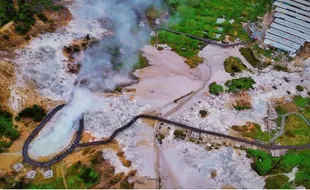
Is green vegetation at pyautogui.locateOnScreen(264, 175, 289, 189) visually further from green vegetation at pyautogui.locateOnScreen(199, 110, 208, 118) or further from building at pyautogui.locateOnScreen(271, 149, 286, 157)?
green vegetation at pyautogui.locateOnScreen(199, 110, 208, 118)

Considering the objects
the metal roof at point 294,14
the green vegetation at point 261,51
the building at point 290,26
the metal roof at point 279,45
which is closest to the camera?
the green vegetation at point 261,51

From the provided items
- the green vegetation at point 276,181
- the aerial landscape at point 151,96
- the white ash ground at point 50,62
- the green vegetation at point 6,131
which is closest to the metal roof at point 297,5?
the aerial landscape at point 151,96

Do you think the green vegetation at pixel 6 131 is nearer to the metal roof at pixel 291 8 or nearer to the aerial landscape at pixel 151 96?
the aerial landscape at pixel 151 96

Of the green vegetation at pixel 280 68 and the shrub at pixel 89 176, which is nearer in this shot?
the shrub at pixel 89 176

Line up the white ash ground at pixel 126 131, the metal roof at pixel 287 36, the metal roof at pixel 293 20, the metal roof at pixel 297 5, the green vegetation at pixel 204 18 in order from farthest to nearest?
the metal roof at pixel 297 5 < the metal roof at pixel 293 20 < the metal roof at pixel 287 36 < the green vegetation at pixel 204 18 < the white ash ground at pixel 126 131

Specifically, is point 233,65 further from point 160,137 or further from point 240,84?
point 160,137

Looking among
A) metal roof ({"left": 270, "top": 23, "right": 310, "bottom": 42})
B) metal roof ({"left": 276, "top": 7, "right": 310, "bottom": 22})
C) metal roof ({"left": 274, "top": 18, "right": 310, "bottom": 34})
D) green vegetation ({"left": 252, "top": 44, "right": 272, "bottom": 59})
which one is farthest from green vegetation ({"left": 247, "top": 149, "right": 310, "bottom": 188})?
metal roof ({"left": 276, "top": 7, "right": 310, "bottom": 22})

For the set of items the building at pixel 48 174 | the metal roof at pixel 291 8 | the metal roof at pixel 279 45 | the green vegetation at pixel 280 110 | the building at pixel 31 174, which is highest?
the metal roof at pixel 291 8

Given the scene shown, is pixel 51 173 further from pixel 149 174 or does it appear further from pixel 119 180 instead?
pixel 149 174
